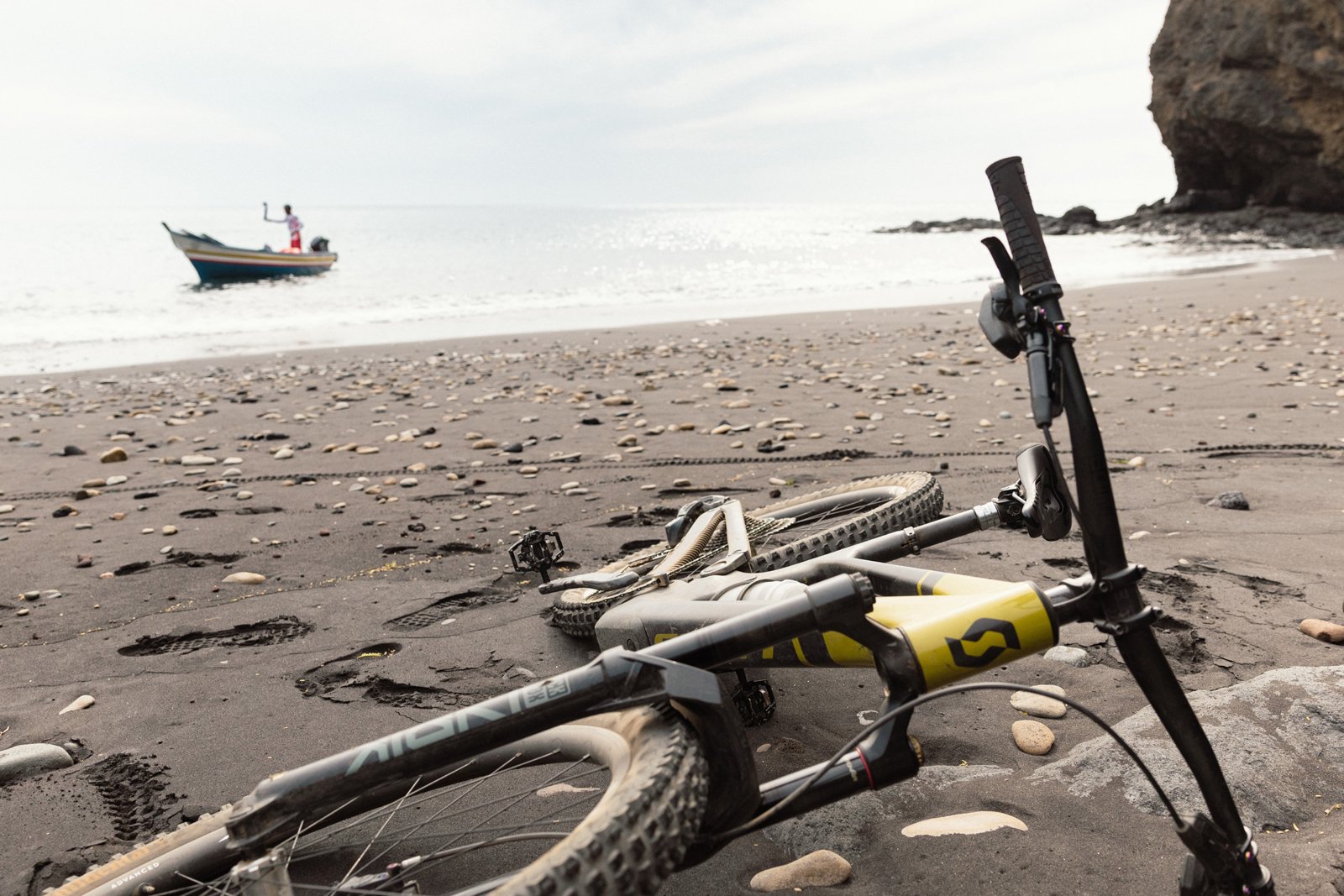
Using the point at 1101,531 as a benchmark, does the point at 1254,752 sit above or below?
below

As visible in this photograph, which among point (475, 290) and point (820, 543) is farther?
point (475, 290)

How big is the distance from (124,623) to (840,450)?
4391 millimetres

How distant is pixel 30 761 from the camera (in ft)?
8.32

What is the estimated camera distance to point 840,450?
5.98m

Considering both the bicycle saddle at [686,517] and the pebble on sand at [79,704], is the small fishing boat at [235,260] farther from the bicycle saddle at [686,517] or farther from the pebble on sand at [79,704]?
the bicycle saddle at [686,517]

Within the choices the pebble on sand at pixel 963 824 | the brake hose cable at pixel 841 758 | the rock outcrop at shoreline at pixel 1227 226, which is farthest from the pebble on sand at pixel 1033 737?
the rock outcrop at shoreline at pixel 1227 226

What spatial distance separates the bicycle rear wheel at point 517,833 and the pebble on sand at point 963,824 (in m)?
0.82

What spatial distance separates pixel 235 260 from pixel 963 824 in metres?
36.4

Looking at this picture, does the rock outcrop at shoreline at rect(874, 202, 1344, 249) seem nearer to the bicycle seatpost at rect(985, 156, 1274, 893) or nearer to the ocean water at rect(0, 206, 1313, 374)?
the ocean water at rect(0, 206, 1313, 374)

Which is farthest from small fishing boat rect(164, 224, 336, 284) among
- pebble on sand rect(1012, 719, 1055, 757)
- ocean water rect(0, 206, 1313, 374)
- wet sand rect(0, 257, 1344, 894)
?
pebble on sand rect(1012, 719, 1055, 757)

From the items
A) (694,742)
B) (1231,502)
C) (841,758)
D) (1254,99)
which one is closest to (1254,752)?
(841,758)

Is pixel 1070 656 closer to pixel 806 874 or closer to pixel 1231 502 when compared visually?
pixel 806 874

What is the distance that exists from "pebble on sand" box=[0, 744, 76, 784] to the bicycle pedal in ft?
6.91

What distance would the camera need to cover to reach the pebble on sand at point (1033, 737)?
7.88 feet
